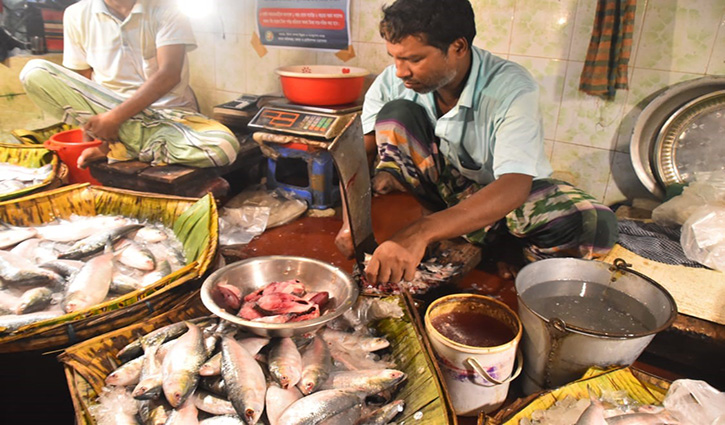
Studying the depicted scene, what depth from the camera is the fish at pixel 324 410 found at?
131 cm

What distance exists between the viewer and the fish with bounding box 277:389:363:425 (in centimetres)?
131

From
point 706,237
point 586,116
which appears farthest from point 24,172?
point 706,237

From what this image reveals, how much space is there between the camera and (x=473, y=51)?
2.31 metres

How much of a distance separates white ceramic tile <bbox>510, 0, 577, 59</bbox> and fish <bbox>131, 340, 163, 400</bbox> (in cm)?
303

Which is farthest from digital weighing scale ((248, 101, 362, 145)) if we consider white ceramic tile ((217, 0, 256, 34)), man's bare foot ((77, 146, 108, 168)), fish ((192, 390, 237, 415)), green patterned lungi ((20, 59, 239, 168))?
fish ((192, 390, 237, 415))

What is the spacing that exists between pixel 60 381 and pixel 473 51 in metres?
2.27

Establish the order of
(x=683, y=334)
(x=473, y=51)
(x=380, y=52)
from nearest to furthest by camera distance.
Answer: (x=683, y=334) → (x=473, y=51) → (x=380, y=52)

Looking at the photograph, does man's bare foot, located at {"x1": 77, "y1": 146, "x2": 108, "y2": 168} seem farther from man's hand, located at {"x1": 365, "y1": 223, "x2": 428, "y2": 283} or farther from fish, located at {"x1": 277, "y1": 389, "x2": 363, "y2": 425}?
fish, located at {"x1": 277, "y1": 389, "x2": 363, "y2": 425}

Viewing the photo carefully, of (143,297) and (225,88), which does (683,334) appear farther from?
(225,88)

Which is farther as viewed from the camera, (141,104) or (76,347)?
(141,104)

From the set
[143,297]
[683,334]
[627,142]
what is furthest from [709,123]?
[143,297]

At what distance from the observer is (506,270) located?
106 inches

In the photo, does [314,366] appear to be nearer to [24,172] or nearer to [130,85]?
[130,85]

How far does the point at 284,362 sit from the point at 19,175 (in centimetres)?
255
